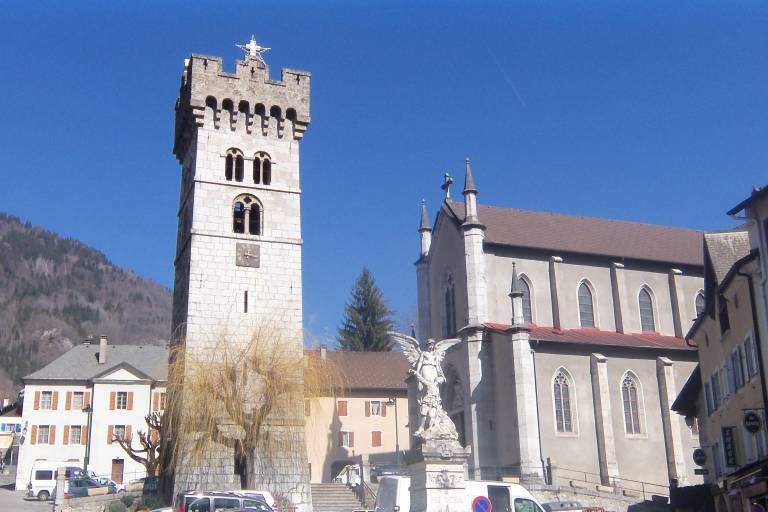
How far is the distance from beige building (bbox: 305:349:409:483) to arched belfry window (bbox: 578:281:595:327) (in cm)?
1511

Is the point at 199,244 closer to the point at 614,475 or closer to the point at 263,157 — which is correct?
the point at 263,157

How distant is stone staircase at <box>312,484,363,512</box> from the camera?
37.0 metres

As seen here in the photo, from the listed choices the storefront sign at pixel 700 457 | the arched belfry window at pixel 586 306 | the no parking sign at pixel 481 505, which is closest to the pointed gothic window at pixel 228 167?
the arched belfry window at pixel 586 306

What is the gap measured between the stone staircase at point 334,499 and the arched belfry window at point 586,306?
15445 mm

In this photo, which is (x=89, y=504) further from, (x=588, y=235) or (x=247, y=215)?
(x=588, y=235)

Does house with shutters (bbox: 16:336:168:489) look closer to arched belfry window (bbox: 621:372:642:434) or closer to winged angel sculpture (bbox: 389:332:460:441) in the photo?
arched belfry window (bbox: 621:372:642:434)

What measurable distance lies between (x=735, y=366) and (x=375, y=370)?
38.9 metres

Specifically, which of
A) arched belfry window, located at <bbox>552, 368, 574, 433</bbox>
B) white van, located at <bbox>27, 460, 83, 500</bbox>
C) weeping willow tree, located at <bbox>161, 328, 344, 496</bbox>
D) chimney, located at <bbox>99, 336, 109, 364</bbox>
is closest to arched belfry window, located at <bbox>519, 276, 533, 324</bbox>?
arched belfry window, located at <bbox>552, 368, 574, 433</bbox>

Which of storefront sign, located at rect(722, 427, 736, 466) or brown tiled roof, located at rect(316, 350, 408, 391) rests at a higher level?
brown tiled roof, located at rect(316, 350, 408, 391)

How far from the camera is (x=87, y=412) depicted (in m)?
60.7

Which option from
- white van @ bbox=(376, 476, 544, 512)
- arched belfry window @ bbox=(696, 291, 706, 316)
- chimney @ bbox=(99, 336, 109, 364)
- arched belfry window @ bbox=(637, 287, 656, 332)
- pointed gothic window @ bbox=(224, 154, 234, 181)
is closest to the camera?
white van @ bbox=(376, 476, 544, 512)

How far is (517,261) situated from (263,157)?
46.1 ft

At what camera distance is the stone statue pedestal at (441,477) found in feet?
62.5

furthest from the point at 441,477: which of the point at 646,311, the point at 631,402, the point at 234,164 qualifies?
the point at 646,311
